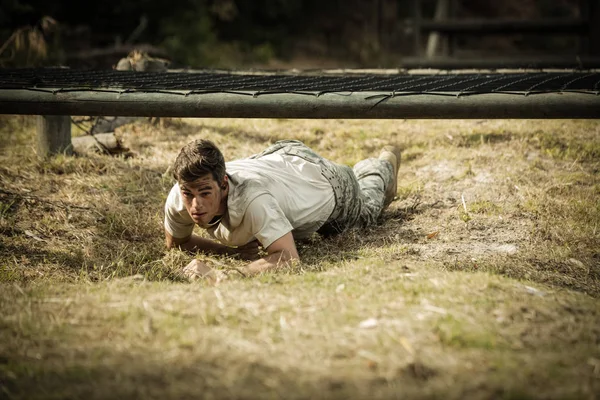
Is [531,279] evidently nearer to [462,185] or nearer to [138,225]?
[462,185]

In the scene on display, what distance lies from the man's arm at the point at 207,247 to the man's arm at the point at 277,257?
42 centimetres

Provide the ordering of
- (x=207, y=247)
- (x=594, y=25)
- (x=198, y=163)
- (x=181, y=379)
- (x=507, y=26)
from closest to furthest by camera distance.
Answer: (x=181, y=379) → (x=198, y=163) → (x=207, y=247) → (x=594, y=25) → (x=507, y=26)

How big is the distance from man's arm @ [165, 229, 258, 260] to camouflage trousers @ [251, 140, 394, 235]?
63 centimetres

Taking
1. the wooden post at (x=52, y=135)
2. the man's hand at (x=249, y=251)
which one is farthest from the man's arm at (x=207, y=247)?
the wooden post at (x=52, y=135)

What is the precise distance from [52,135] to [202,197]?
3.06 m

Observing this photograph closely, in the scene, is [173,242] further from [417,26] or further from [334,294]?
[417,26]

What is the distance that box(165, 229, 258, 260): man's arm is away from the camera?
4.05 metres

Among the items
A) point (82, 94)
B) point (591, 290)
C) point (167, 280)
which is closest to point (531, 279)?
point (591, 290)

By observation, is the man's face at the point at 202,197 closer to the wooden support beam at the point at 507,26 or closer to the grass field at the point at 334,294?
the grass field at the point at 334,294

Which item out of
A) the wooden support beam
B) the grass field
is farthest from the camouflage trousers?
the wooden support beam

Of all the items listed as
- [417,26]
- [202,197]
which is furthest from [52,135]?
[417,26]

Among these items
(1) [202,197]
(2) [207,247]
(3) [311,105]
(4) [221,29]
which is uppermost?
(4) [221,29]

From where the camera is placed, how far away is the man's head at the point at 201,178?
3.50 m

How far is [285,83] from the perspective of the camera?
5.22 meters
